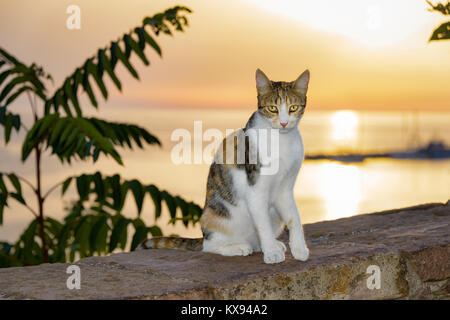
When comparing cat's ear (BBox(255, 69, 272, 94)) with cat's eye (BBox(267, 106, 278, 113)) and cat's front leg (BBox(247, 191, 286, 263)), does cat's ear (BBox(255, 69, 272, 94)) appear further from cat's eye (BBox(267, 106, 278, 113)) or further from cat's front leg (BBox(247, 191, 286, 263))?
cat's front leg (BBox(247, 191, 286, 263))

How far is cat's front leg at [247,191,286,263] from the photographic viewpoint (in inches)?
125

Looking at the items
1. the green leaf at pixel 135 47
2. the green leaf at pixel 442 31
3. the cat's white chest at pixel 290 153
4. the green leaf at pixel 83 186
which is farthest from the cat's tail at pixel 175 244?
the green leaf at pixel 442 31

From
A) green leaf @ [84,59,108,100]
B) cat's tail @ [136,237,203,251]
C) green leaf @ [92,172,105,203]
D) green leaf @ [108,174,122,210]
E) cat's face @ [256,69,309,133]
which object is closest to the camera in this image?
cat's face @ [256,69,309,133]

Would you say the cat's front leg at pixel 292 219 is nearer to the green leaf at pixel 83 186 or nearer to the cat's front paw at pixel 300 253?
the cat's front paw at pixel 300 253

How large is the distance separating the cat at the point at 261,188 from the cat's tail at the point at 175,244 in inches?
6.2

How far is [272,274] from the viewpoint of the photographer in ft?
9.82

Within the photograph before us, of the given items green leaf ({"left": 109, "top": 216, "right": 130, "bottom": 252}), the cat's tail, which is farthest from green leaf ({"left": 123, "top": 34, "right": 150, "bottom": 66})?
the cat's tail

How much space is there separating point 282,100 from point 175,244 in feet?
4.17

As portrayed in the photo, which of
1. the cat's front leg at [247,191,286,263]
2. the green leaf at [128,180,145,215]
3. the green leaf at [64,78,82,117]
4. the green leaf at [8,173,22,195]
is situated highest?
the green leaf at [64,78,82,117]

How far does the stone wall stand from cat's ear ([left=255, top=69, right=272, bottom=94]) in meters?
1.02

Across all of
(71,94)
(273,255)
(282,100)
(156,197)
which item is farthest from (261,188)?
(71,94)
